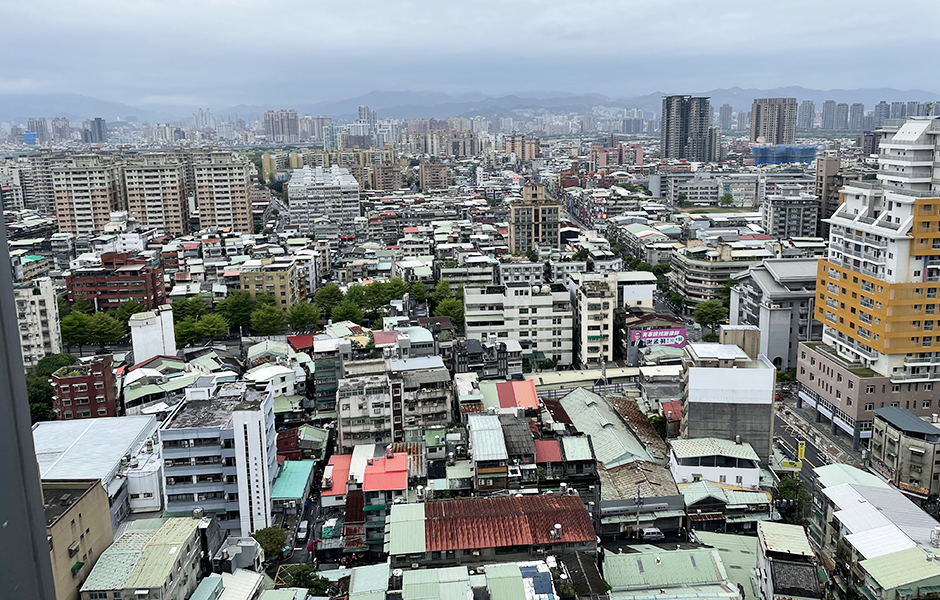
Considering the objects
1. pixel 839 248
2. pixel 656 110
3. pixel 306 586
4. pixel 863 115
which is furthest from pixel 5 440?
pixel 656 110

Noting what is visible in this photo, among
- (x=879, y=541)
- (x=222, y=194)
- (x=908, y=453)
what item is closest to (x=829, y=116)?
(x=222, y=194)

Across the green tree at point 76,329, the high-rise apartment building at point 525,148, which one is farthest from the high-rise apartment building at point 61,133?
the green tree at point 76,329

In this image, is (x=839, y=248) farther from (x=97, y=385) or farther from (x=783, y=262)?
(x=97, y=385)

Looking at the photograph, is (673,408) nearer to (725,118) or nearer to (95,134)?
(95,134)

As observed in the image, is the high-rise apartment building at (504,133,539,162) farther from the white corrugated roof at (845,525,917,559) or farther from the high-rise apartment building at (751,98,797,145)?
the white corrugated roof at (845,525,917,559)

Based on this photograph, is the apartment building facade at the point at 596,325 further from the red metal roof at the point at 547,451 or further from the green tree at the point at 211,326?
the green tree at the point at 211,326

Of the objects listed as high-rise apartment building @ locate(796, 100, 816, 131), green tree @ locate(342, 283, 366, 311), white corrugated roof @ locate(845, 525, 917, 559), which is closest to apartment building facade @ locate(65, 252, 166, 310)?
green tree @ locate(342, 283, 366, 311)
